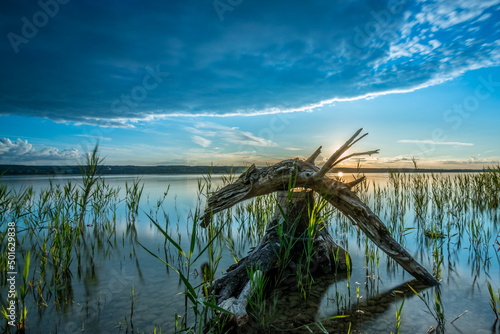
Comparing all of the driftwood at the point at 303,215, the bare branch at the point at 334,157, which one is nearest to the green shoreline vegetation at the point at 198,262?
the driftwood at the point at 303,215

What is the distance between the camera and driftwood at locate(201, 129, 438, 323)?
3.49 metres

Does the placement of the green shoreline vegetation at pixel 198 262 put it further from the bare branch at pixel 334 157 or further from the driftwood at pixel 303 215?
the bare branch at pixel 334 157

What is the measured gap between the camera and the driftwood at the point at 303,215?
137 inches

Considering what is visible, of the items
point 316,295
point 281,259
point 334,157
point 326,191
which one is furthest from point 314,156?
point 316,295

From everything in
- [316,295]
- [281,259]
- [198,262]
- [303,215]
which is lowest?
[198,262]

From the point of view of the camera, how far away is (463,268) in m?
4.39

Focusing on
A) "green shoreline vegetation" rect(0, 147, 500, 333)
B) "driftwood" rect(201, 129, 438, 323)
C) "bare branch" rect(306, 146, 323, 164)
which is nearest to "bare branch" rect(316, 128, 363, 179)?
"driftwood" rect(201, 129, 438, 323)

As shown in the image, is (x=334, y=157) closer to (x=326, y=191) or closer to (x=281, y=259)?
(x=326, y=191)

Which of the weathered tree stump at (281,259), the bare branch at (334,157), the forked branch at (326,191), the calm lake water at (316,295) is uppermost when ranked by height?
the bare branch at (334,157)

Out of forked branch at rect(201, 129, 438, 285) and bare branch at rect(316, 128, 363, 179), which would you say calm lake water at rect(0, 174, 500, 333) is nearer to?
forked branch at rect(201, 129, 438, 285)

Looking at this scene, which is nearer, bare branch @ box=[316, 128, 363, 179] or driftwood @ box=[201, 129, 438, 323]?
driftwood @ box=[201, 129, 438, 323]

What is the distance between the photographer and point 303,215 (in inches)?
165

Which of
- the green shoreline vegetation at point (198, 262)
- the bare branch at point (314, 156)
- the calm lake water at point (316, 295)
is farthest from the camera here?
the bare branch at point (314, 156)

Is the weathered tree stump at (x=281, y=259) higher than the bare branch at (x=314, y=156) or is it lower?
lower
